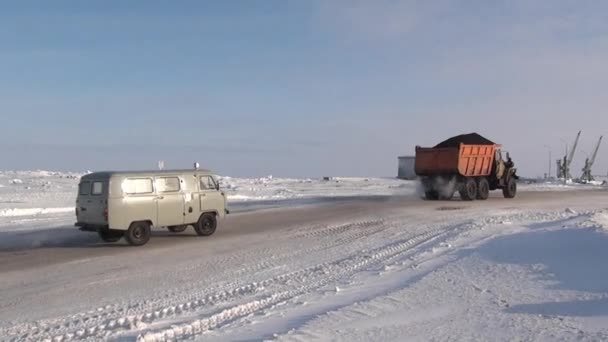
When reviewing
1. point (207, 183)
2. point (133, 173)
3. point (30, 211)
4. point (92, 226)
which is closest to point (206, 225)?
point (207, 183)

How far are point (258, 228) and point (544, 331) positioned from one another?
14.1 m

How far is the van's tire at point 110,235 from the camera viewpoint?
16969 mm

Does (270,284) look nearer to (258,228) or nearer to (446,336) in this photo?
(446,336)

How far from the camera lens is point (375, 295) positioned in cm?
888

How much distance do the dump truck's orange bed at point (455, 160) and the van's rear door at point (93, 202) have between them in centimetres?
1818

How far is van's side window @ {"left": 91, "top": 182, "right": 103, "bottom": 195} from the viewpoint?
16400mm

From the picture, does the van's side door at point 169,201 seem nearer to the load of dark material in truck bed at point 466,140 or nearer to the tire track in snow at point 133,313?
the tire track in snow at point 133,313

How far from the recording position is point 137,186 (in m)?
16.8

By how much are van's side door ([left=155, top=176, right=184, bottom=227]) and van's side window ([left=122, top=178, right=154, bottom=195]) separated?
0.84 ft

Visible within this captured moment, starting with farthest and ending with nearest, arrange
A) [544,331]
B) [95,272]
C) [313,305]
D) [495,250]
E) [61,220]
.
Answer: [61,220], [95,272], [495,250], [313,305], [544,331]

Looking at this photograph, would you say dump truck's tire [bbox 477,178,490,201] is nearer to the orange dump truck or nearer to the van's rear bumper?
the orange dump truck

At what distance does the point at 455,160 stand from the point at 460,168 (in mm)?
459

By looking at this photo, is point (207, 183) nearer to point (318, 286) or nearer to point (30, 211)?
point (318, 286)

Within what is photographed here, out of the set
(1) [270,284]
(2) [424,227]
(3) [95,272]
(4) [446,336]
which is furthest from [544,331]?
(2) [424,227]
